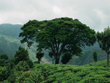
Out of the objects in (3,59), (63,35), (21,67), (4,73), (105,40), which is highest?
(63,35)

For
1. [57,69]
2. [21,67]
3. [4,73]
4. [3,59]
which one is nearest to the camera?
[57,69]

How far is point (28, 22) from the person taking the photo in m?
41.3

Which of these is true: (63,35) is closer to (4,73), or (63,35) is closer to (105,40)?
(105,40)

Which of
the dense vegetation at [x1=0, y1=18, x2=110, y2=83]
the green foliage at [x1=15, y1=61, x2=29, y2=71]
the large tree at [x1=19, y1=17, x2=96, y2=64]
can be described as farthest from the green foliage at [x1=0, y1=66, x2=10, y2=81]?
the large tree at [x1=19, y1=17, x2=96, y2=64]

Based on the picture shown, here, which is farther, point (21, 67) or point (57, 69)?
point (21, 67)

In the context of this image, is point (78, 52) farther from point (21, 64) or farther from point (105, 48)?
point (21, 64)

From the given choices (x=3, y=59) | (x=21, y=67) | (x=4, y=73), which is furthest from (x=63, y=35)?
(x=3, y=59)

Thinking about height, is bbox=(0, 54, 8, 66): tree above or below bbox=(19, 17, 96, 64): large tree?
below

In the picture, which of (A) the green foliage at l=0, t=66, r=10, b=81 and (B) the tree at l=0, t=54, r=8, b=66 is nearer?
(A) the green foliage at l=0, t=66, r=10, b=81

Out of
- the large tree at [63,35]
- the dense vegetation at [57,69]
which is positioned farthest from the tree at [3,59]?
the large tree at [63,35]

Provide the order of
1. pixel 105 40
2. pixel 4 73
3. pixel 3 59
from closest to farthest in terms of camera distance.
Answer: pixel 4 73, pixel 105 40, pixel 3 59

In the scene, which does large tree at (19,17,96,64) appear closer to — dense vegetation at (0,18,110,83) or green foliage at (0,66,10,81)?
dense vegetation at (0,18,110,83)

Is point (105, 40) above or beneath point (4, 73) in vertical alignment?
above

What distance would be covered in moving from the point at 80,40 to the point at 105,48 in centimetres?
1197
